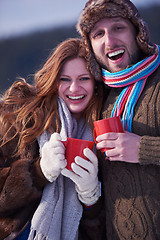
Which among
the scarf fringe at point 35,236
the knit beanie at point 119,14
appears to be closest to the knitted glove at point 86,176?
the scarf fringe at point 35,236

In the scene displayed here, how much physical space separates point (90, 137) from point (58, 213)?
0.57m

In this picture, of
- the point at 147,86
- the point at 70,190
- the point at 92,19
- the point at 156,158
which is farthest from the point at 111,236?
the point at 92,19

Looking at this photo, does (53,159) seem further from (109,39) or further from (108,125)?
(109,39)

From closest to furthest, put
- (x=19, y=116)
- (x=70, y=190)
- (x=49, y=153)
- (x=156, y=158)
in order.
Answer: (x=156, y=158), (x=49, y=153), (x=70, y=190), (x=19, y=116)

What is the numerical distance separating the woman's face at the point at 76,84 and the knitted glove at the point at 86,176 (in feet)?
1.69

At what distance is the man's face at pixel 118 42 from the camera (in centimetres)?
164

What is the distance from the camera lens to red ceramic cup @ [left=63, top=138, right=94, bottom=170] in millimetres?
1387

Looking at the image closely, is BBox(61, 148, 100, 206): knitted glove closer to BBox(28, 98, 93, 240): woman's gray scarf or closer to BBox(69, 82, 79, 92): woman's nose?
BBox(28, 98, 93, 240): woman's gray scarf

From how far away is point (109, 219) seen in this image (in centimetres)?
156

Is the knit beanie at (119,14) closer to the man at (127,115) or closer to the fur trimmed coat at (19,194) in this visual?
the man at (127,115)

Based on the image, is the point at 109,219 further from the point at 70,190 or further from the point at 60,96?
the point at 60,96

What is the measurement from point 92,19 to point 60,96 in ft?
2.01

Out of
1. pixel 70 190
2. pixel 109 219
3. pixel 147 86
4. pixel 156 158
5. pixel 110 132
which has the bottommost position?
pixel 109 219

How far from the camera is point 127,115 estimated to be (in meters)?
1.53
